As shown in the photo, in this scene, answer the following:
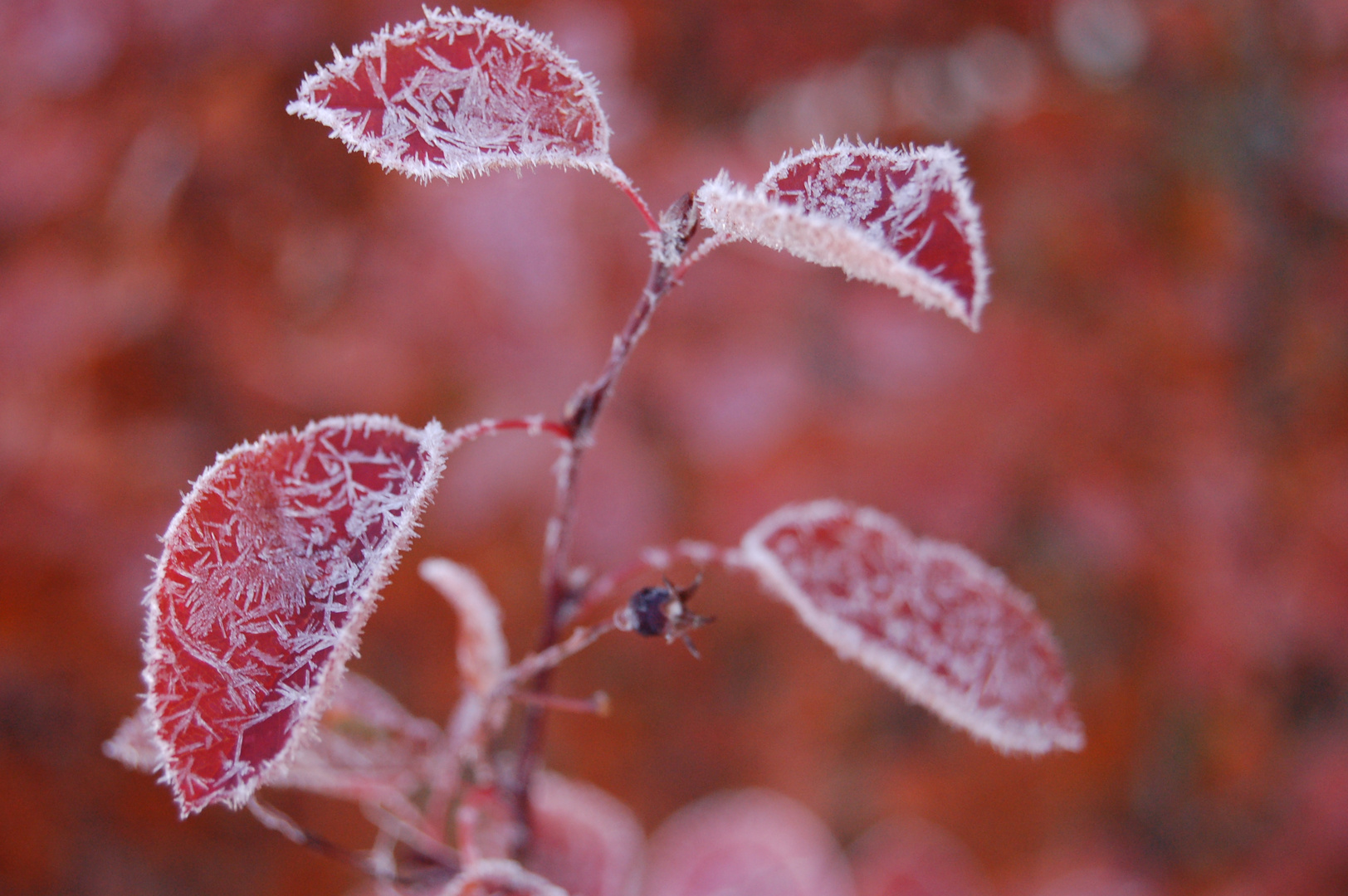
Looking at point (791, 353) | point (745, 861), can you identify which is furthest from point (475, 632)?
point (791, 353)

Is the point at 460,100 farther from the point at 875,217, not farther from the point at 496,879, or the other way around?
the point at 496,879

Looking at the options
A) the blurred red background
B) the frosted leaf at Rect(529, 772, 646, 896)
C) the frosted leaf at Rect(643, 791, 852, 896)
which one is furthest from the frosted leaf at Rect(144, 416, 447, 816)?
the blurred red background

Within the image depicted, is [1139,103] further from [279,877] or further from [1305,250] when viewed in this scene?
[279,877]

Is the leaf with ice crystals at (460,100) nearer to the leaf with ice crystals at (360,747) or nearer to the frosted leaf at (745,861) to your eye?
the leaf with ice crystals at (360,747)

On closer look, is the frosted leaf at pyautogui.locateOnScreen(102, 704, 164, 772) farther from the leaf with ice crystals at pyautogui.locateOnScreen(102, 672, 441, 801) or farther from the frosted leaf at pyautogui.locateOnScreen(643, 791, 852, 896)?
the frosted leaf at pyautogui.locateOnScreen(643, 791, 852, 896)

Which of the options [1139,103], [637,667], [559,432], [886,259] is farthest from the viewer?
[637,667]

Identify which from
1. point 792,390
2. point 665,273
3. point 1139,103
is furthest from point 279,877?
point 1139,103
